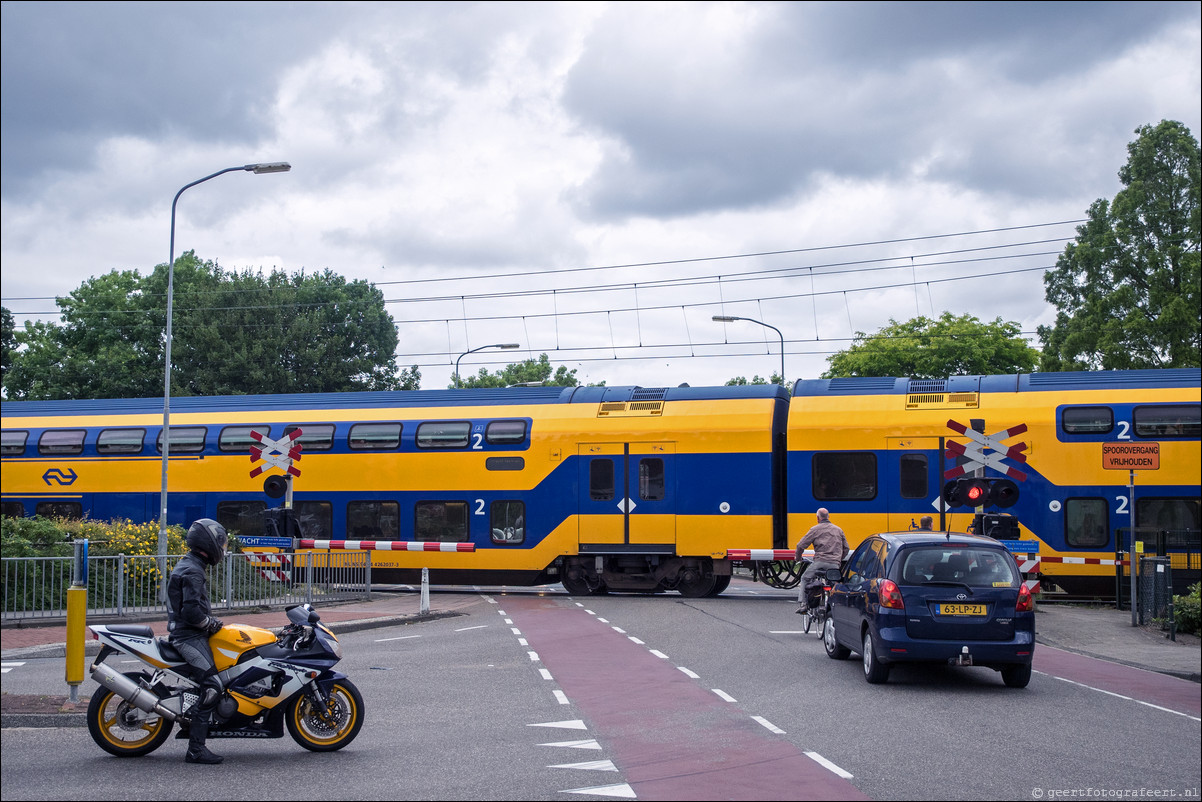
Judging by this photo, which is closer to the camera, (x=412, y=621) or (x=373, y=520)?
(x=412, y=621)

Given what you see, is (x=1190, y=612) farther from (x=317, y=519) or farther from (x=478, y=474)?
(x=317, y=519)

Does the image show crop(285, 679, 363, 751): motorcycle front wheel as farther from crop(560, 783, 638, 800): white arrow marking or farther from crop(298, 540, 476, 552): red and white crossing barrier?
crop(298, 540, 476, 552): red and white crossing barrier

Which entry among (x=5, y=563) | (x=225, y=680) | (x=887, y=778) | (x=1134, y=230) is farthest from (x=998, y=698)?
(x=1134, y=230)

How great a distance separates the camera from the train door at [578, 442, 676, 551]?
963 inches

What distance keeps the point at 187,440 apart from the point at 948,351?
4262 centimetres

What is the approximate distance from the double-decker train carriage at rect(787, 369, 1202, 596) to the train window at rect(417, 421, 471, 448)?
7188 mm

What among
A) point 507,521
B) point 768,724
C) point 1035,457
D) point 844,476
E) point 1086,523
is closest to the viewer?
Result: point 768,724

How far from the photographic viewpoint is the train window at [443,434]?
26078 mm

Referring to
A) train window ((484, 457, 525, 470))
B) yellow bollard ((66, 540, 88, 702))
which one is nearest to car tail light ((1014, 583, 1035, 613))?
yellow bollard ((66, 540, 88, 702))

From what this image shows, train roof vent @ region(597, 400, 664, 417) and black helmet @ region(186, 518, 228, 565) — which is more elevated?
train roof vent @ region(597, 400, 664, 417)

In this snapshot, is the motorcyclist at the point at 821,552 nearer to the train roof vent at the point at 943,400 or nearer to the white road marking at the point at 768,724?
the train roof vent at the point at 943,400

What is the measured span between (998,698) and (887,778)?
14.0ft

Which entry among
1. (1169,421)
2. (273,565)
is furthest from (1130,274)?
(273,565)

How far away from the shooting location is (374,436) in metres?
26.7
